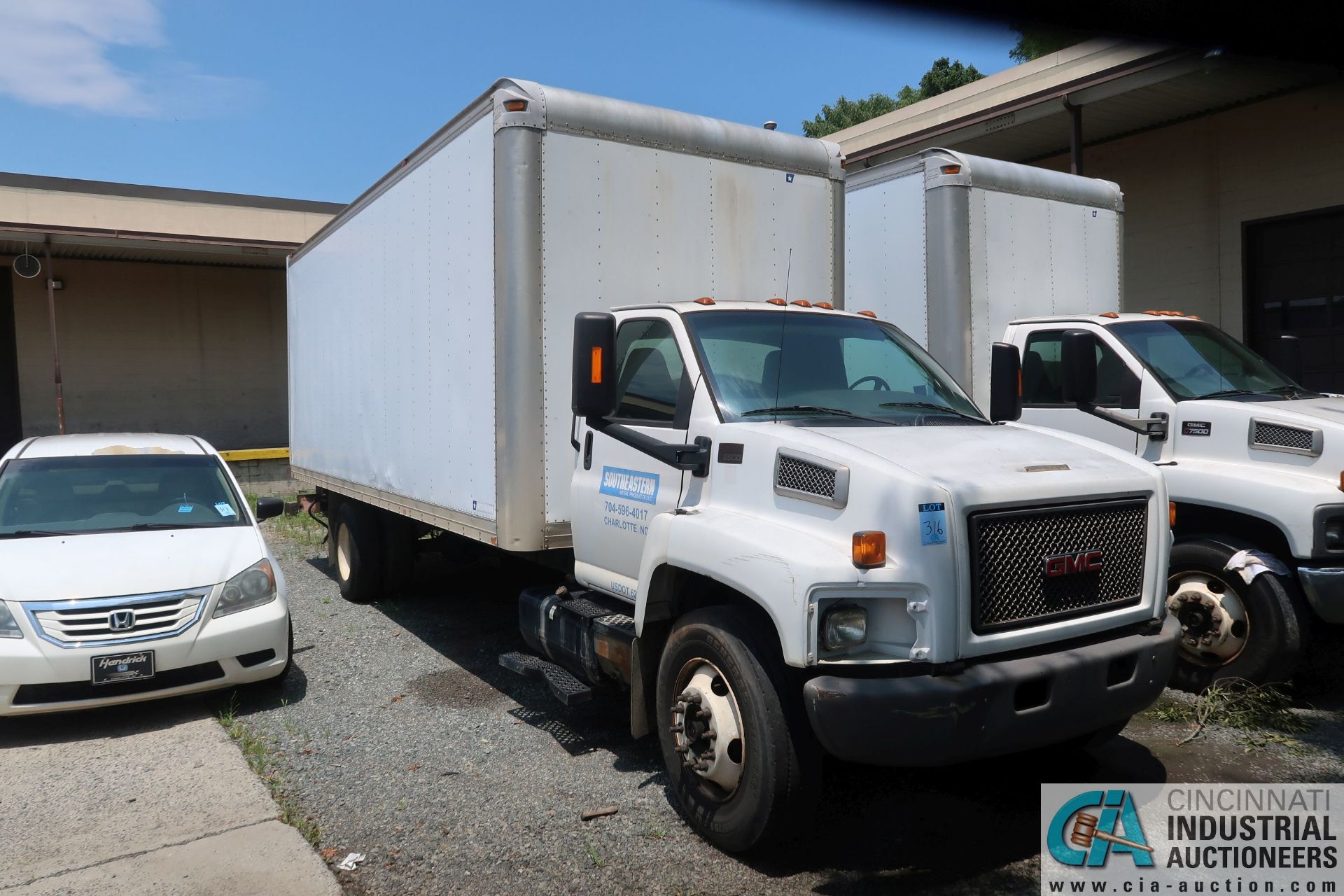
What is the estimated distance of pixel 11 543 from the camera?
5.95m

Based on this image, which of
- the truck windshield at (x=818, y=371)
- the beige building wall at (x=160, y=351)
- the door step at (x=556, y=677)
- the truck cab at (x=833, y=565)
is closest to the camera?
the truck cab at (x=833, y=565)

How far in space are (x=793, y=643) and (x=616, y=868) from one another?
3.99ft

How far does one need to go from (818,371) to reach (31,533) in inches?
197

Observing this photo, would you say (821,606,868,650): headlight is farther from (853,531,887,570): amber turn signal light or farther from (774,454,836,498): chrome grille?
(774,454,836,498): chrome grille

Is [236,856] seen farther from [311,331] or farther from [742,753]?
[311,331]

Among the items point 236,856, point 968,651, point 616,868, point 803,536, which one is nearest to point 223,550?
point 236,856

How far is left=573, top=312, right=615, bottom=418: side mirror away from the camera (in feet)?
14.7

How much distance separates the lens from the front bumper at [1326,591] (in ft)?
17.4

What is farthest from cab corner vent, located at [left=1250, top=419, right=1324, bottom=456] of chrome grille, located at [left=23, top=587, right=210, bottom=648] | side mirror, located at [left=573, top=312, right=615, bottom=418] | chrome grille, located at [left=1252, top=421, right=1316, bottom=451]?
chrome grille, located at [left=23, top=587, right=210, bottom=648]

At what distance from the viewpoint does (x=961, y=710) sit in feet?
11.3

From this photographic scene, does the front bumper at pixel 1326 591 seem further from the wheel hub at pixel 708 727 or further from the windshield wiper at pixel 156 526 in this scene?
the windshield wiper at pixel 156 526

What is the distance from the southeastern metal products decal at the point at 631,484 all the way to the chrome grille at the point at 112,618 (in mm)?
2632

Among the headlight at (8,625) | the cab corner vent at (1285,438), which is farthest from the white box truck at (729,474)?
the headlight at (8,625)

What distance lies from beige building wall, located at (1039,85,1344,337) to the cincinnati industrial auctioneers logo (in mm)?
9891
